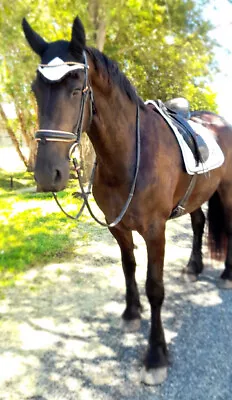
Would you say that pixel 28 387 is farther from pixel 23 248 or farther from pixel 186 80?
pixel 186 80

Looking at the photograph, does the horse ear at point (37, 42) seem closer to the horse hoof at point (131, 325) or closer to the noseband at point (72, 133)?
the noseband at point (72, 133)

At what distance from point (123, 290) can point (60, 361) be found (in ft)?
4.37

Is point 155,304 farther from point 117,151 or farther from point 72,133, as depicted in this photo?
point 72,133

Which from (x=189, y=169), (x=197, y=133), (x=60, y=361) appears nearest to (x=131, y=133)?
(x=189, y=169)

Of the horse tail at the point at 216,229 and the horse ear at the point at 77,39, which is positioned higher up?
the horse ear at the point at 77,39

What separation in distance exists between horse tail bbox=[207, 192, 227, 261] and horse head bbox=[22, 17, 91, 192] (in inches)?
103

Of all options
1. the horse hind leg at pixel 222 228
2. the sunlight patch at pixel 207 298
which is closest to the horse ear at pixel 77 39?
the horse hind leg at pixel 222 228

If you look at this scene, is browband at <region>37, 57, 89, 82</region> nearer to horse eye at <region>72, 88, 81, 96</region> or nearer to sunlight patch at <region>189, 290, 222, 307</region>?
horse eye at <region>72, 88, 81, 96</region>

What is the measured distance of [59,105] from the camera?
5.67ft

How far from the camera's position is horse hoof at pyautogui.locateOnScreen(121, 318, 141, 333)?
307cm

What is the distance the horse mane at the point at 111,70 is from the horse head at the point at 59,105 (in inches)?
6.9

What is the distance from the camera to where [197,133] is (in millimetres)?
3275

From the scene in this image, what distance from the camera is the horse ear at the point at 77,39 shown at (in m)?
1.74

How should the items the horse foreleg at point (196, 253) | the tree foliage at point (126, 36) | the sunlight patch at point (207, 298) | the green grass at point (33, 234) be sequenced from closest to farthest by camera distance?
the sunlight patch at point (207, 298), the horse foreleg at point (196, 253), the green grass at point (33, 234), the tree foliage at point (126, 36)
